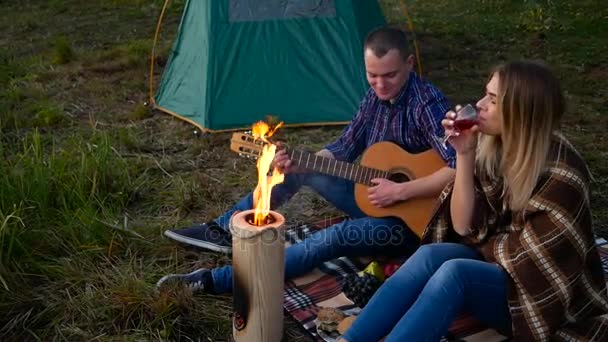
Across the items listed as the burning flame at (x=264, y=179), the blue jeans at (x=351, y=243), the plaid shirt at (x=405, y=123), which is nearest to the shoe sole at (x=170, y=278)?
the blue jeans at (x=351, y=243)

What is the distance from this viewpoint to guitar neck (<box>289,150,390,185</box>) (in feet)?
10.5

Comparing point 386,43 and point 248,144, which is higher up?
point 386,43

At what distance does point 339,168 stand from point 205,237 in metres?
0.79

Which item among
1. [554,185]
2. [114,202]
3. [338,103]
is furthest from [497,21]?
[554,185]

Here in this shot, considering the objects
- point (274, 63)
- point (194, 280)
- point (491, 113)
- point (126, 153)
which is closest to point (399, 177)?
point (491, 113)

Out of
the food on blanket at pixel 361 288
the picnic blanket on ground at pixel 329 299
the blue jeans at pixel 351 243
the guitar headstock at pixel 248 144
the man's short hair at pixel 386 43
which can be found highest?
the man's short hair at pixel 386 43

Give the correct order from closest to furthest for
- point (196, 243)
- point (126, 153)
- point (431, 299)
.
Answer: point (431, 299)
point (196, 243)
point (126, 153)

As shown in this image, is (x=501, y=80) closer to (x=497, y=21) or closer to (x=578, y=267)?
(x=578, y=267)

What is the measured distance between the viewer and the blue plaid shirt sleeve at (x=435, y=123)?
3094 mm

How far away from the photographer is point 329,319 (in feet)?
9.32

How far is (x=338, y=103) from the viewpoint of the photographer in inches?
222

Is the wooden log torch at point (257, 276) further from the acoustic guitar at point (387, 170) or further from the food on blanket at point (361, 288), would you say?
the acoustic guitar at point (387, 170)

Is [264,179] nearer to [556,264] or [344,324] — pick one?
[344,324]

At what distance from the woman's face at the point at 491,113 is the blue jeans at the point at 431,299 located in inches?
18.6
